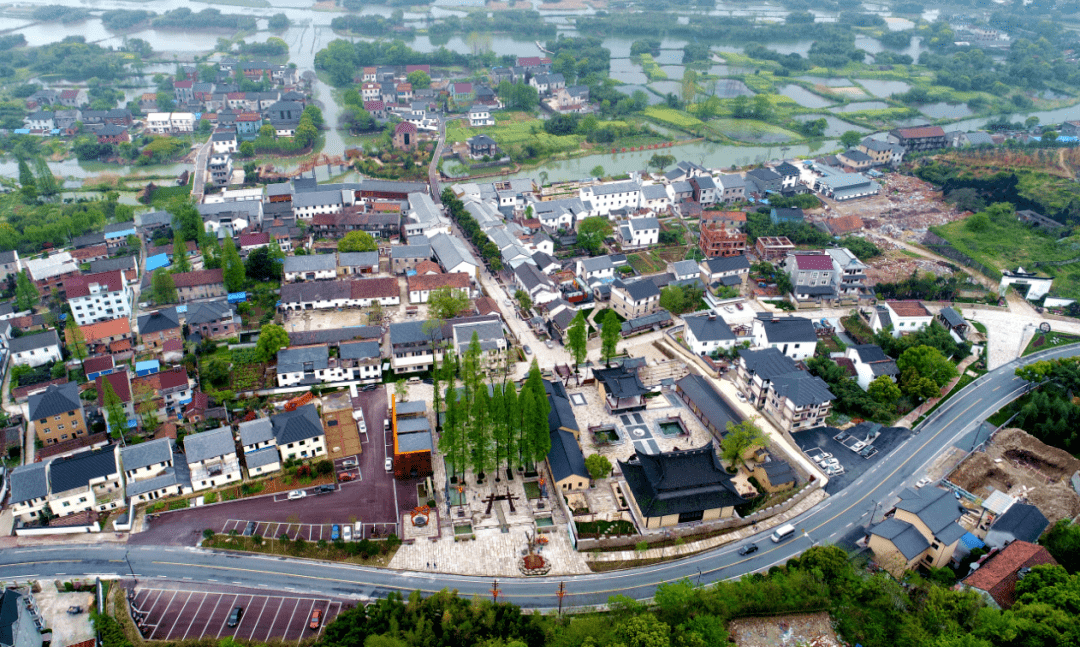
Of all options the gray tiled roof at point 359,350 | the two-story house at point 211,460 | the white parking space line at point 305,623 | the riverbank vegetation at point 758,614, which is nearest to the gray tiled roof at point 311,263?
the gray tiled roof at point 359,350

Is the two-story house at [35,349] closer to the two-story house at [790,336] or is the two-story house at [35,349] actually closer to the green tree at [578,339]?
the green tree at [578,339]

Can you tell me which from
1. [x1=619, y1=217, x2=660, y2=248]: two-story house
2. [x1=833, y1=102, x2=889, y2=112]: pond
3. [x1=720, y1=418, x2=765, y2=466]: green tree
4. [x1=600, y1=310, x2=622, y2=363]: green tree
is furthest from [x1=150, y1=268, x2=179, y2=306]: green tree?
[x1=833, y1=102, x2=889, y2=112]: pond

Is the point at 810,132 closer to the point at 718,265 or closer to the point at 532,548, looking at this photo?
the point at 718,265

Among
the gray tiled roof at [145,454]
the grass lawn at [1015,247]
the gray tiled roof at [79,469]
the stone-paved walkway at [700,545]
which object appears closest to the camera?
the stone-paved walkway at [700,545]

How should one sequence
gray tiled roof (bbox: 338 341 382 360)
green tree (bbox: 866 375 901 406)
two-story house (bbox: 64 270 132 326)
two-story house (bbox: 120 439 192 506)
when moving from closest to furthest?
1. two-story house (bbox: 120 439 192 506)
2. green tree (bbox: 866 375 901 406)
3. gray tiled roof (bbox: 338 341 382 360)
4. two-story house (bbox: 64 270 132 326)

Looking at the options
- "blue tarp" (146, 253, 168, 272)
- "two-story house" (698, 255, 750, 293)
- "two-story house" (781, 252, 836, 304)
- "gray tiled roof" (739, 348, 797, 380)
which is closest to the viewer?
"gray tiled roof" (739, 348, 797, 380)

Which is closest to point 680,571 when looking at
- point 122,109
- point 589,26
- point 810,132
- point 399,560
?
point 399,560

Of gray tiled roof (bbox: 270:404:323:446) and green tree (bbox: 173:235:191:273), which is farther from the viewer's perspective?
green tree (bbox: 173:235:191:273)

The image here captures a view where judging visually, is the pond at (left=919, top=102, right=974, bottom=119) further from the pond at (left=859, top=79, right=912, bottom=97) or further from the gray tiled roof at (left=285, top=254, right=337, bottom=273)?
the gray tiled roof at (left=285, top=254, right=337, bottom=273)
